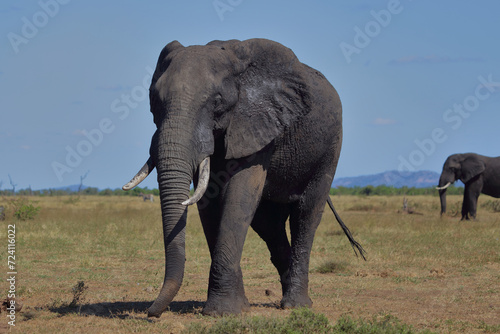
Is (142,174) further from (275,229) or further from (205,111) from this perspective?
(275,229)

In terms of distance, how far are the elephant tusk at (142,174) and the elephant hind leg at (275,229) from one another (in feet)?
8.61

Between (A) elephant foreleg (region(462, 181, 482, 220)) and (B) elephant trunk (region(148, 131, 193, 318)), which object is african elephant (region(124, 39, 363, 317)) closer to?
(B) elephant trunk (region(148, 131, 193, 318))

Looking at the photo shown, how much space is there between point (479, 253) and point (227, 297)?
873 centimetres

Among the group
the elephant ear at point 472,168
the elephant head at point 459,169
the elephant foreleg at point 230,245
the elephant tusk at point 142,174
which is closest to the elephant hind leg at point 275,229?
the elephant foreleg at point 230,245

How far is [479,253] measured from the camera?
1392 centimetres

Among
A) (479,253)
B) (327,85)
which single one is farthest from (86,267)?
(479,253)

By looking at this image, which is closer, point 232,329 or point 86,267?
point 232,329

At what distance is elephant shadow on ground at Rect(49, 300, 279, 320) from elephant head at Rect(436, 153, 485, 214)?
2088 centimetres

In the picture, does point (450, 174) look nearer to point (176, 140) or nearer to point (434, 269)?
point (434, 269)

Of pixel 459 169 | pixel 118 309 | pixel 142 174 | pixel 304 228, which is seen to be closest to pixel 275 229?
pixel 304 228

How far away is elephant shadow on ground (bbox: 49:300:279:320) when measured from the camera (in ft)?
23.9

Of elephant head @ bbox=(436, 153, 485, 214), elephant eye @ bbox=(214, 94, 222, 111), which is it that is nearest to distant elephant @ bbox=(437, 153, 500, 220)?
elephant head @ bbox=(436, 153, 485, 214)

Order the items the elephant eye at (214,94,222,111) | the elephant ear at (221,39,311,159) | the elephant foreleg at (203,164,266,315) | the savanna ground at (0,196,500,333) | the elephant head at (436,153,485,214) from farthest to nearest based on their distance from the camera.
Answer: the elephant head at (436,153,485,214), the savanna ground at (0,196,500,333), the elephant ear at (221,39,311,159), the elephant foreleg at (203,164,266,315), the elephant eye at (214,94,222,111)

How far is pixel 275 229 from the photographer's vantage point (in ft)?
28.2
